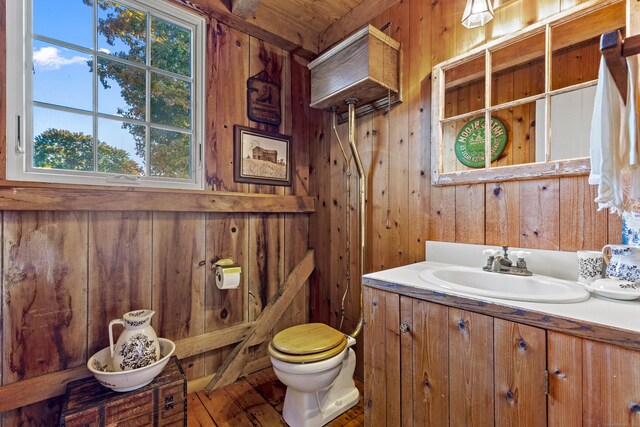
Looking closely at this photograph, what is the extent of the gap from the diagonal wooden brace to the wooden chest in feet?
1.51

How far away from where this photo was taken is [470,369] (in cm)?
92

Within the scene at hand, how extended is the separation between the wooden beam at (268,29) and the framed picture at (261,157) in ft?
2.14

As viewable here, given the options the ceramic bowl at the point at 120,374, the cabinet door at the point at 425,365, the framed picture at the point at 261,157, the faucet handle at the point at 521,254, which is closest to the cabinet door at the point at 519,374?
the cabinet door at the point at 425,365

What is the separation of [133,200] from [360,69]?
140 cm

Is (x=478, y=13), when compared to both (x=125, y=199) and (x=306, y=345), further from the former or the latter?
(x=125, y=199)

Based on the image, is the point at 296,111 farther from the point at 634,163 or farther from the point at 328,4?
the point at 634,163

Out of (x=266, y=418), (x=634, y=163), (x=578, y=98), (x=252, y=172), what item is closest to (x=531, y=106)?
(x=578, y=98)

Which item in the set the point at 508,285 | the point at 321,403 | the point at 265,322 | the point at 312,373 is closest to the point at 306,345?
the point at 312,373

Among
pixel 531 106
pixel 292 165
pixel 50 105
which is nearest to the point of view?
pixel 531 106

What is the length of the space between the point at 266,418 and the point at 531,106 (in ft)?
6.51

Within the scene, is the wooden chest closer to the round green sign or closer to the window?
the window

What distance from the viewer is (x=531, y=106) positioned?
1241mm

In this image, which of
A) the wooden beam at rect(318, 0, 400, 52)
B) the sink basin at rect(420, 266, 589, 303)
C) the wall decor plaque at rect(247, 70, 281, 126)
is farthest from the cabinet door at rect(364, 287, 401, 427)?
the wooden beam at rect(318, 0, 400, 52)

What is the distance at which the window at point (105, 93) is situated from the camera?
1.32 m
